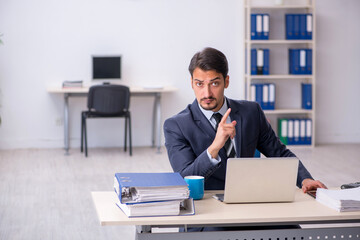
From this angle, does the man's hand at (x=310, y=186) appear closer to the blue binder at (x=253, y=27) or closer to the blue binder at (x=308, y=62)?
the blue binder at (x=253, y=27)

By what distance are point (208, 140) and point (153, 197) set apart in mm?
673

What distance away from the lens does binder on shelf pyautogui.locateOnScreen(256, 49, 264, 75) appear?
7.36m

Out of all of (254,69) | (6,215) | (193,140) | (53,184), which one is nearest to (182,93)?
(254,69)

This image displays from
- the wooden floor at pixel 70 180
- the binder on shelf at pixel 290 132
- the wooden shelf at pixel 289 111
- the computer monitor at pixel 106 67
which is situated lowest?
the wooden floor at pixel 70 180

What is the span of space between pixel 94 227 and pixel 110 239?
0.93 feet

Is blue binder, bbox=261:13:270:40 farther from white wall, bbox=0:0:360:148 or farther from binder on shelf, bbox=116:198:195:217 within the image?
binder on shelf, bbox=116:198:195:217

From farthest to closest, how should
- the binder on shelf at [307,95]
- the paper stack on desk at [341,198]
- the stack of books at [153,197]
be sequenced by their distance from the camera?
the binder on shelf at [307,95] < the paper stack on desk at [341,198] < the stack of books at [153,197]

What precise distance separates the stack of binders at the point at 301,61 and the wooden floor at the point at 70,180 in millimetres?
983

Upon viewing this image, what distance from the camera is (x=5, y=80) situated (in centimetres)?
719

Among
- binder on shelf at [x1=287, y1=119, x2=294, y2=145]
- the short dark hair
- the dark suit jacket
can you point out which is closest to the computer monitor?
binder on shelf at [x1=287, y1=119, x2=294, y2=145]

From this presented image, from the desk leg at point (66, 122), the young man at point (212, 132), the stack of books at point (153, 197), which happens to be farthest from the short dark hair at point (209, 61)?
the desk leg at point (66, 122)

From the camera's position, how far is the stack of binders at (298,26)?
7.36 m

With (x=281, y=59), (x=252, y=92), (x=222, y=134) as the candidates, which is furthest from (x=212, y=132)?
(x=281, y=59)

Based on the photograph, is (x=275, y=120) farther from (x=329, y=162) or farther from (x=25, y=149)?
(x=25, y=149)
